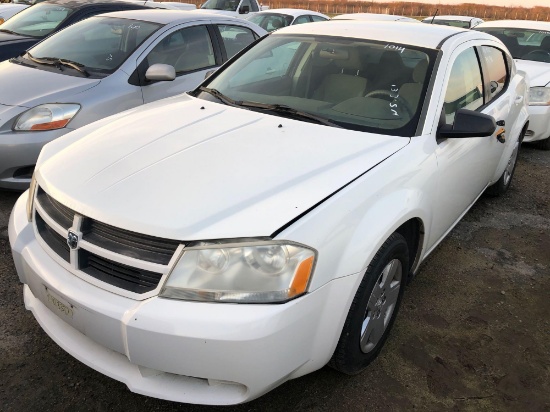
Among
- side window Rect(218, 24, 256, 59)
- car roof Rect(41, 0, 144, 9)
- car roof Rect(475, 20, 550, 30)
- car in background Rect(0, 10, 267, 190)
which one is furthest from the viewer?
car roof Rect(475, 20, 550, 30)

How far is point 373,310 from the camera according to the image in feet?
7.89

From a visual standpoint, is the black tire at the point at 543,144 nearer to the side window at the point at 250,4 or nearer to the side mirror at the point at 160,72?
the side mirror at the point at 160,72

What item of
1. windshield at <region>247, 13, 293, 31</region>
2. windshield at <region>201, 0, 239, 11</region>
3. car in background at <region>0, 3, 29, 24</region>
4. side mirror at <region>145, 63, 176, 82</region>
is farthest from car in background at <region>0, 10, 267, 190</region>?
windshield at <region>201, 0, 239, 11</region>

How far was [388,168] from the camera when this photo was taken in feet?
7.71

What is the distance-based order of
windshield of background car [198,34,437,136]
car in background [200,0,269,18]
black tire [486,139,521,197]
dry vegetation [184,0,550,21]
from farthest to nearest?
dry vegetation [184,0,550,21], car in background [200,0,269,18], black tire [486,139,521,197], windshield of background car [198,34,437,136]

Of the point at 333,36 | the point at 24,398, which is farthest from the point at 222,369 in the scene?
the point at 333,36

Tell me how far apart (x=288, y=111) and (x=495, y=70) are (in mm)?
2017

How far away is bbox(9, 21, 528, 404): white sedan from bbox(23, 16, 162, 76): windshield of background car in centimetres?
181

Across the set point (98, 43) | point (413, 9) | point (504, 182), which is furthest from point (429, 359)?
point (413, 9)

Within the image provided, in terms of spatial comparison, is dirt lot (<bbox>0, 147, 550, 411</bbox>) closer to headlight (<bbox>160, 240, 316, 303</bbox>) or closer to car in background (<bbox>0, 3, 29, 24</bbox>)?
headlight (<bbox>160, 240, 316, 303</bbox>)

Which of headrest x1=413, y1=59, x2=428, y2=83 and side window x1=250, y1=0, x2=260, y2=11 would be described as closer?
headrest x1=413, y1=59, x2=428, y2=83

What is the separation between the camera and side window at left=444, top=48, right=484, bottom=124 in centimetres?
298

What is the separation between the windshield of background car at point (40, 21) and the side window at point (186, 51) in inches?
88.8

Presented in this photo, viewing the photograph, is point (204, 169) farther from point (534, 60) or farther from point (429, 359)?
point (534, 60)
